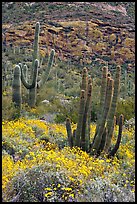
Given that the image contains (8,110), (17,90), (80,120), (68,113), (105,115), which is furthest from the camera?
(68,113)

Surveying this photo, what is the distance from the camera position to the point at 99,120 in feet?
26.3

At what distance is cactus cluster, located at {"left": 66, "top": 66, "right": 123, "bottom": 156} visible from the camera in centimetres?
766

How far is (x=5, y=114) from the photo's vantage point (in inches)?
443

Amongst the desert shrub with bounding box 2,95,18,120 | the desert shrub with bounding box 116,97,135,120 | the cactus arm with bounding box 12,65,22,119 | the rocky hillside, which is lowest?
the desert shrub with bounding box 116,97,135,120

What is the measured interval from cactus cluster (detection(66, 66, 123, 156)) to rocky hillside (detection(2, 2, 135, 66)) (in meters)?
19.3

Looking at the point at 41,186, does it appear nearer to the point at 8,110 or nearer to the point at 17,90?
the point at 8,110

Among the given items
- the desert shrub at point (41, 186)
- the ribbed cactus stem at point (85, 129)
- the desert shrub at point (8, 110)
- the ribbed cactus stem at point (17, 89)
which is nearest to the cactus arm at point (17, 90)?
the ribbed cactus stem at point (17, 89)

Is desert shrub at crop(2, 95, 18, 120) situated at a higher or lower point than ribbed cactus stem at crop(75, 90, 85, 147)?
lower

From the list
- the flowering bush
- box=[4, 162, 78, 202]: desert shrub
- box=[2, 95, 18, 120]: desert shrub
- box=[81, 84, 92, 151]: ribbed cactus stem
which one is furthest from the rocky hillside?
box=[4, 162, 78, 202]: desert shrub

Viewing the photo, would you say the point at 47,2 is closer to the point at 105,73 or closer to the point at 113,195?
the point at 105,73

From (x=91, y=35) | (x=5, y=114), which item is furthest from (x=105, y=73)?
(x=91, y=35)

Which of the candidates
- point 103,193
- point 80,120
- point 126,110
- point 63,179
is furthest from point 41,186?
point 126,110

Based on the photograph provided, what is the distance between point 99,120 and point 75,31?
2298 centimetres

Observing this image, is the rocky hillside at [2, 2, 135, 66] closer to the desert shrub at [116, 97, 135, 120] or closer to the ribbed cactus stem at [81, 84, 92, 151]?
the desert shrub at [116, 97, 135, 120]
